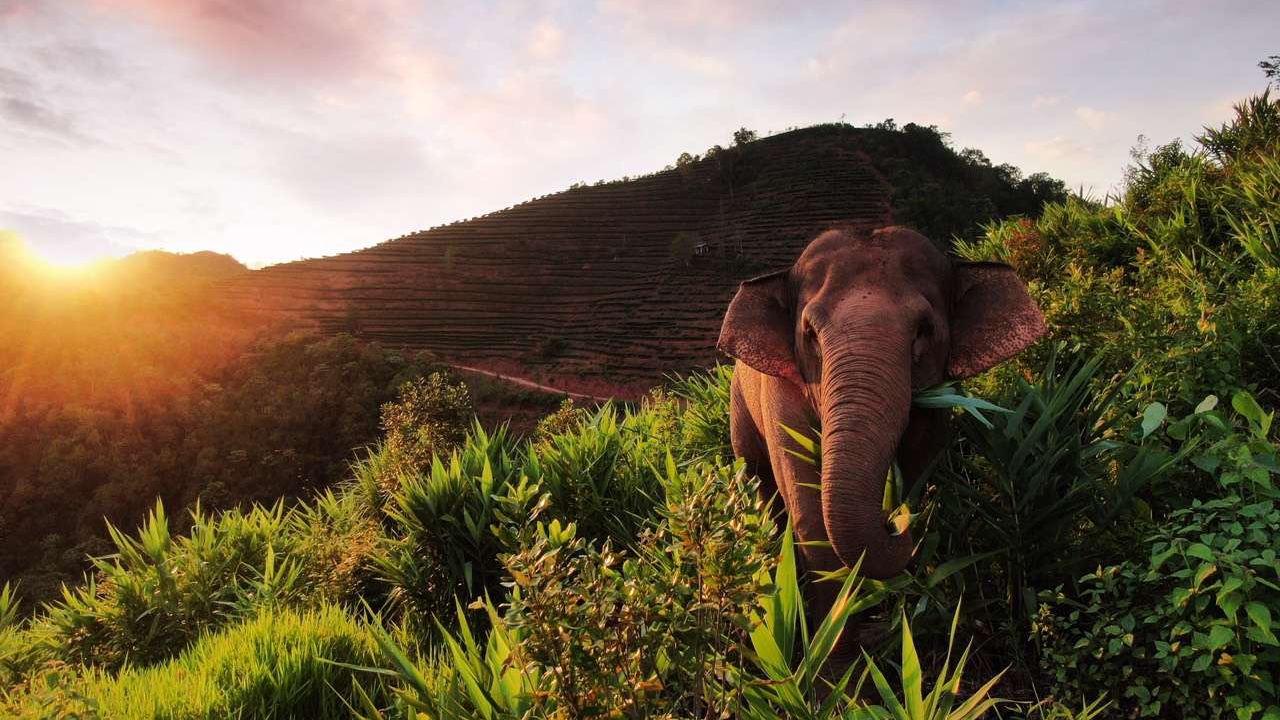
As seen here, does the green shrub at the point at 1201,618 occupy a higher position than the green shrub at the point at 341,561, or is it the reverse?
the green shrub at the point at 1201,618

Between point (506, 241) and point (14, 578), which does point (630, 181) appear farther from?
point (14, 578)

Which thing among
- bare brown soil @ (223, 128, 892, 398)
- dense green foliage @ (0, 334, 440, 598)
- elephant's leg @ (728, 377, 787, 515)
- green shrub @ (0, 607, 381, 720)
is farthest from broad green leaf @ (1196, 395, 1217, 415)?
bare brown soil @ (223, 128, 892, 398)

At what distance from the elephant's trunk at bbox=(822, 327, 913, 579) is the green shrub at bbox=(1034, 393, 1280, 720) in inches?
28.3

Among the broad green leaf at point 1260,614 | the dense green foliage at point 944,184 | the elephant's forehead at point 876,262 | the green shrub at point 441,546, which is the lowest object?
the green shrub at point 441,546

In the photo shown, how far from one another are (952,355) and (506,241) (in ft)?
256

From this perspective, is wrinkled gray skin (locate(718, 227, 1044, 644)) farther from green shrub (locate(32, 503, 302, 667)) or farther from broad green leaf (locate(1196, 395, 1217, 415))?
green shrub (locate(32, 503, 302, 667))

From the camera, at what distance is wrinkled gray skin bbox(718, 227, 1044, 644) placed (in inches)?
96.7

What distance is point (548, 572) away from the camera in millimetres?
1417

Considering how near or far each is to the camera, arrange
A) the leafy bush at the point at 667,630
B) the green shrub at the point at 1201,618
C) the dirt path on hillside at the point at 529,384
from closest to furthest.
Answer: the leafy bush at the point at 667,630, the green shrub at the point at 1201,618, the dirt path on hillside at the point at 529,384

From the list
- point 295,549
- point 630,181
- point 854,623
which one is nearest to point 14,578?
point 295,549

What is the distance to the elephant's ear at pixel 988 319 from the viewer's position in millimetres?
3045

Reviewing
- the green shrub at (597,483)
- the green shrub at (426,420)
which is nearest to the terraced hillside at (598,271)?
the green shrub at (426,420)

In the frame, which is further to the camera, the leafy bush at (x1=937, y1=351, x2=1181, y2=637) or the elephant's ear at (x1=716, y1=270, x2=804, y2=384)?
the elephant's ear at (x1=716, y1=270, x2=804, y2=384)

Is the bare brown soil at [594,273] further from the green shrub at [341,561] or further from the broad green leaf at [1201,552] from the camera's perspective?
the broad green leaf at [1201,552]
